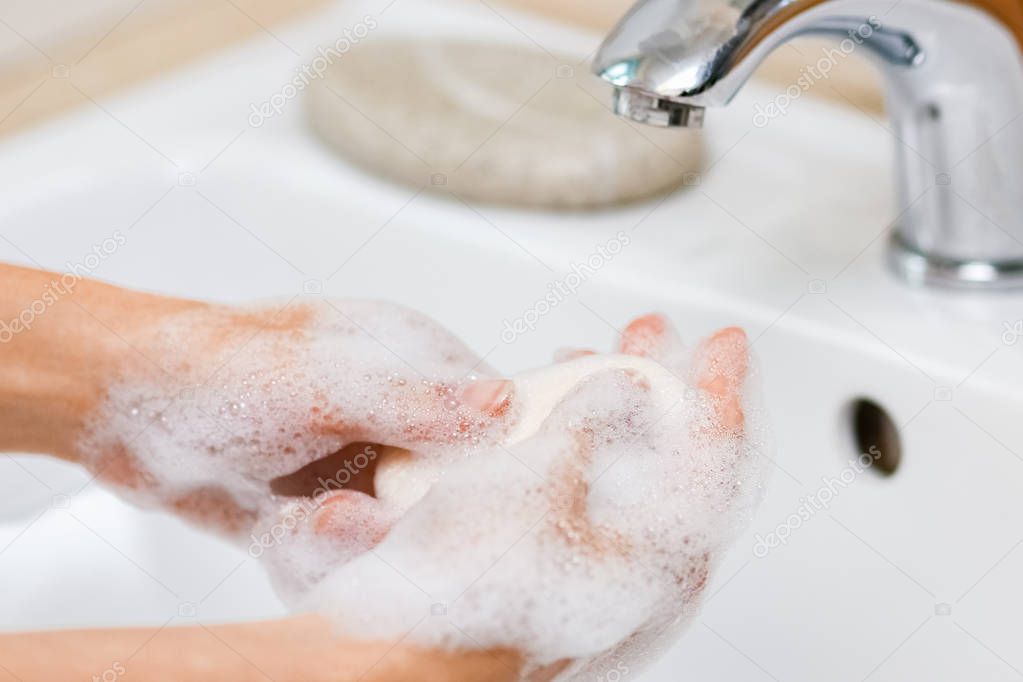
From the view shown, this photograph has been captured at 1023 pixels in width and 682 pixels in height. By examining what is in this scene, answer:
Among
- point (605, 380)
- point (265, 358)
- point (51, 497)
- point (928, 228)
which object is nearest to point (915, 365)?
point (928, 228)

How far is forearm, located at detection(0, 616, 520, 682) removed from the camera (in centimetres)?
37

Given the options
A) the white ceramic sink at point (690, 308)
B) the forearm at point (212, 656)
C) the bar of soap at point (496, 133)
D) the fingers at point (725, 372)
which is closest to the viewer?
the forearm at point (212, 656)

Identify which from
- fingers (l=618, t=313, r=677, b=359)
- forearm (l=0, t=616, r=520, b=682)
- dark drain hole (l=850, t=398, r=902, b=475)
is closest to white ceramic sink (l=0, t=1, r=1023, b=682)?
dark drain hole (l=850, t=398, r=902, b=475)

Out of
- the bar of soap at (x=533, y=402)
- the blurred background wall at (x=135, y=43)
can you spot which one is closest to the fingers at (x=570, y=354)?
the bar of soap at (x=533, y=402)

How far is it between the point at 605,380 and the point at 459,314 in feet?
0.80

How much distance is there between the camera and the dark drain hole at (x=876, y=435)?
0.60 metres

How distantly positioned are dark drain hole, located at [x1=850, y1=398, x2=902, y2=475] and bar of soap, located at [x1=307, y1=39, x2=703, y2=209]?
184mm

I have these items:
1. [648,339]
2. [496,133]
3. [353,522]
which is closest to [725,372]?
[648,339]

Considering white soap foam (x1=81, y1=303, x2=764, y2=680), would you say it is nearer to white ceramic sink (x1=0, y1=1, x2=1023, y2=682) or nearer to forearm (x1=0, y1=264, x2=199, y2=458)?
forearm (x1=0, y1=264, x2=199, y2=458)

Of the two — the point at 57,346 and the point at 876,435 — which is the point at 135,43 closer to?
the point at 57,346

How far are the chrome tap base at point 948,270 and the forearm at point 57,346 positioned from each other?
37cm

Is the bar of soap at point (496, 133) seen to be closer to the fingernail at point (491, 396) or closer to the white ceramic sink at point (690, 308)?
the white ceramic sink at point (690, 308)

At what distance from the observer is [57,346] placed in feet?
1.70

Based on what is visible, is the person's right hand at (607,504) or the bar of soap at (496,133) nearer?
the person's right hand at (607,504)
